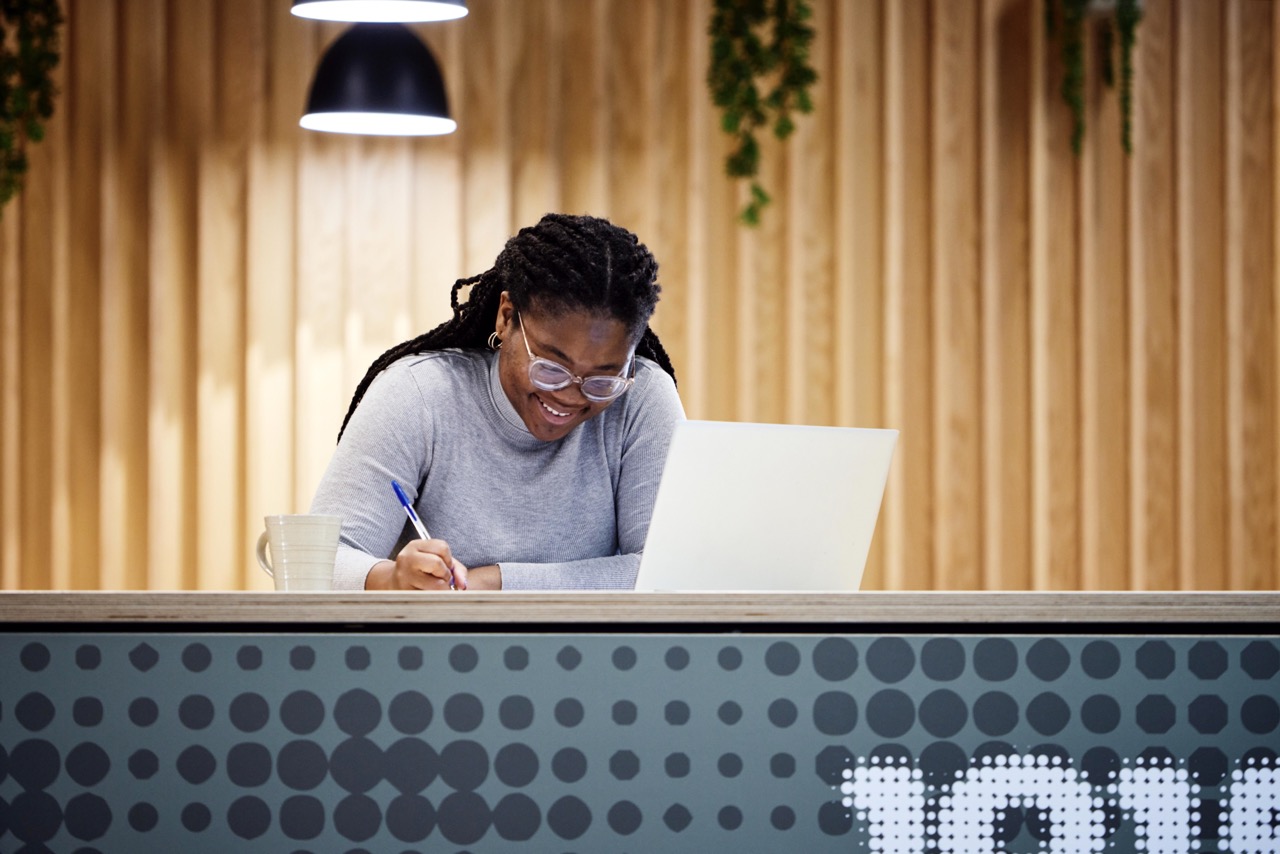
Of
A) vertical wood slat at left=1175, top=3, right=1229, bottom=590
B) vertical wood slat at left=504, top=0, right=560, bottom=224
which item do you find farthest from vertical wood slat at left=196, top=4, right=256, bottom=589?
vertical wood slat at left=1175, top=3, right=1229, bottom=590

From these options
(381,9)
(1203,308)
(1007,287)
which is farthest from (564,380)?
(1203,308)

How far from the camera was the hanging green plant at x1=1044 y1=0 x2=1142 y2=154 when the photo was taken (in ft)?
11.3

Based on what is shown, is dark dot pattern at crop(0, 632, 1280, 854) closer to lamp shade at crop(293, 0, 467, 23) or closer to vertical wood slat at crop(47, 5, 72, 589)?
lamp shade at crop(293, 0, 467, 23)

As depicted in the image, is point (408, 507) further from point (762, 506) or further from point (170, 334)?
point (170, 334)

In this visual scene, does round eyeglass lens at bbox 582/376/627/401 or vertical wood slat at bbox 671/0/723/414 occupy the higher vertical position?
vertical wood slat at bbox 671/0/723/414

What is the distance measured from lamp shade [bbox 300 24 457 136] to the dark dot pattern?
6.48 ft

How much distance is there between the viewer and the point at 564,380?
2.09 metres

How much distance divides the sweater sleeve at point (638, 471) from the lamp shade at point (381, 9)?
2.76ft

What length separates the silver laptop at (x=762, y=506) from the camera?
5.39 ft

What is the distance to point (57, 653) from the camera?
131 centimetres

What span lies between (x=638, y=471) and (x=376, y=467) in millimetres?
469

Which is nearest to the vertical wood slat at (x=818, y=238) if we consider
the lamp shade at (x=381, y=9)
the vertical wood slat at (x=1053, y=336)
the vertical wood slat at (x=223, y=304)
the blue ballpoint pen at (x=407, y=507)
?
the vertical wood slat at (x=1053, y=336)

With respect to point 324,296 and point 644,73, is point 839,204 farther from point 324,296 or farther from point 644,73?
point 324,296

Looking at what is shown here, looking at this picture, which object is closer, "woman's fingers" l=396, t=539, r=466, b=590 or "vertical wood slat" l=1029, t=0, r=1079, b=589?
"woman's fingers" l=396, t=539, r=466, b=590
